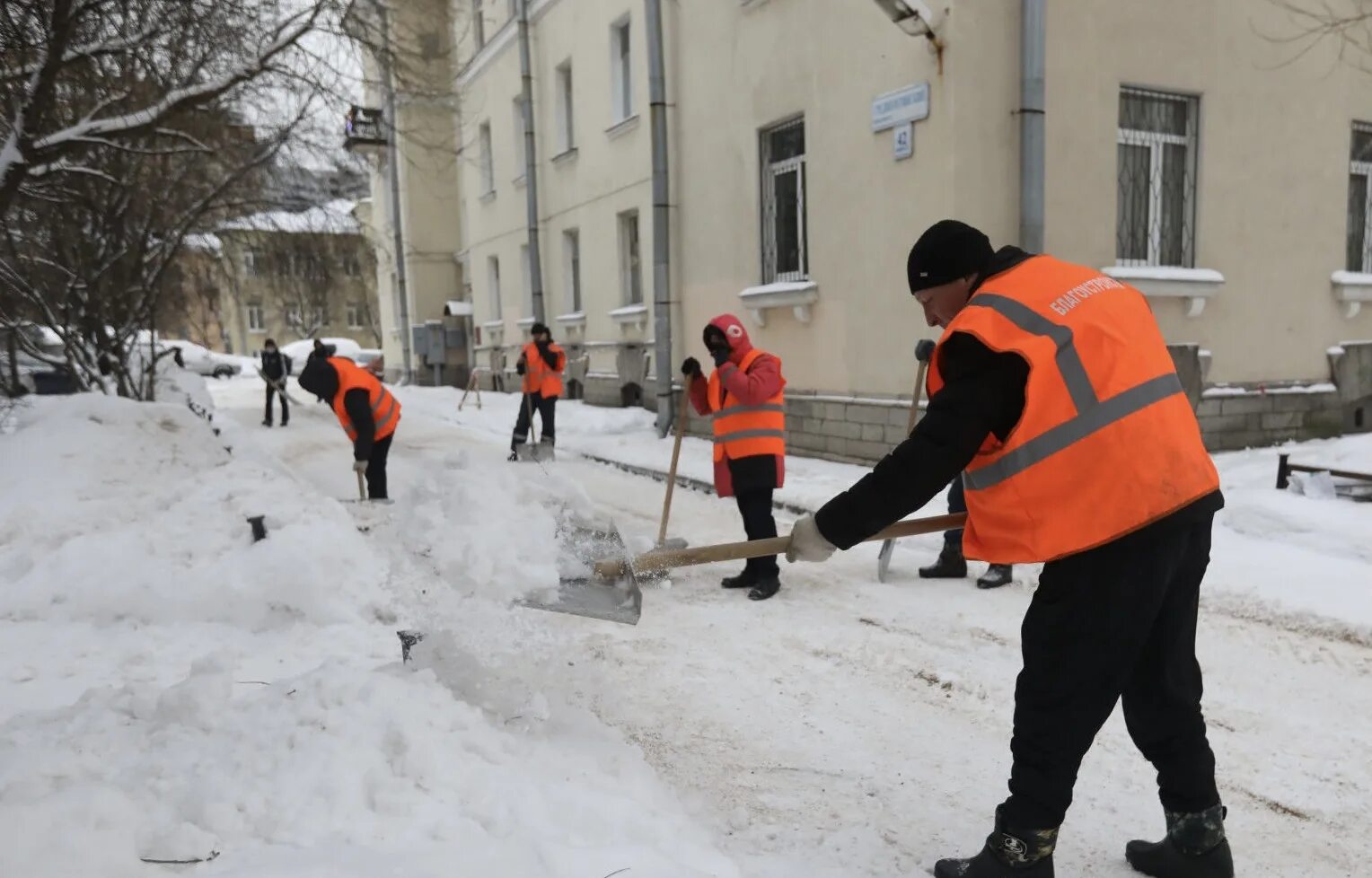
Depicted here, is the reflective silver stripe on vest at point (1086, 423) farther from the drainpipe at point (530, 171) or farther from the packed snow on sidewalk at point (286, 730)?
the drainpipe at point (530, 171)

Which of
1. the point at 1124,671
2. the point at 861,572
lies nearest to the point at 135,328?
the point at 861,572

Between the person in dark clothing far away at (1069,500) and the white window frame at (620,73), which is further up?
the white window frame at (620,73)

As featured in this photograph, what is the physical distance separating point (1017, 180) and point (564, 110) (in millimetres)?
9564

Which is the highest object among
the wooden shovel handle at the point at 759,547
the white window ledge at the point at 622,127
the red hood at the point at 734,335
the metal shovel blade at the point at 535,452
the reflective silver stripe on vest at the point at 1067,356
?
the white window ledge at the point at 622,127

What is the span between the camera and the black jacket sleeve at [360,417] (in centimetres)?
623

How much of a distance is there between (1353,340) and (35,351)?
1360 centimetres

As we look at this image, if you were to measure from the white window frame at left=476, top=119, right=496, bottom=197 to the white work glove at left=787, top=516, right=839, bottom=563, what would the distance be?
17081 millimetres

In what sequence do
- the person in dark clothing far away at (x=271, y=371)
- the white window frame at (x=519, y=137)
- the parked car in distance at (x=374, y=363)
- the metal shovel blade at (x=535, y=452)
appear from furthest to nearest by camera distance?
the parked car in distance at (x=374, y=363), the white window frame at (x=519, y=137), the person in dark clothing far away at (x=271, y=371), the metal shovel blade at (x=535, y=452)

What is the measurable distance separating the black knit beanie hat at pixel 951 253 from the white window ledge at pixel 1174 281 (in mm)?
6235

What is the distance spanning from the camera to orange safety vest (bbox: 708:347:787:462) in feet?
15.9

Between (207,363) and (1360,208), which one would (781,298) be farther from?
(207,363)

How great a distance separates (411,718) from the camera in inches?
101

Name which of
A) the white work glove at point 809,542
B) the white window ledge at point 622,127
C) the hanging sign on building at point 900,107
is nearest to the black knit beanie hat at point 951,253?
the white work glove at point 809,542

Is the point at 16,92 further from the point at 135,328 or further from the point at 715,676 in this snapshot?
the point at 135,328
